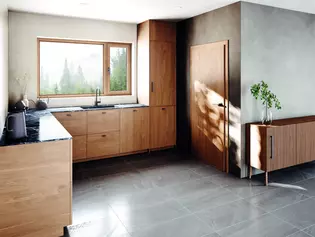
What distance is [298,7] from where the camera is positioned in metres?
4.22

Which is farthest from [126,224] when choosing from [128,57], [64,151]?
[128,57]

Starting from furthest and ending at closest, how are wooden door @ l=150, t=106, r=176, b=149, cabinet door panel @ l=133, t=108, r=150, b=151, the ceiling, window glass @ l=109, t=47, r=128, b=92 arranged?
window glass @ l=109, t=47, r=128, b=92, wooden door @ l=150, t=106, r=176, b=149, cabinet door panel @ l=133, t=108, r=150, b=151, the ceiling

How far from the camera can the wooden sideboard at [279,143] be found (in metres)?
3.69

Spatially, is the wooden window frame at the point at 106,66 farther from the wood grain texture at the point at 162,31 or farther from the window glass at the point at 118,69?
the wood grain texture at the point at 162,31

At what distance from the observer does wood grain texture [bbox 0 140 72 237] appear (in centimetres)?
228

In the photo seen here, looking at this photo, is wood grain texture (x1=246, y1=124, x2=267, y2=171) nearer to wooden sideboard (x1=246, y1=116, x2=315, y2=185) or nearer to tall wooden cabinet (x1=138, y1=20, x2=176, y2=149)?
wooden sideboard (x1=246, y1=116, x2=315, y2=185)

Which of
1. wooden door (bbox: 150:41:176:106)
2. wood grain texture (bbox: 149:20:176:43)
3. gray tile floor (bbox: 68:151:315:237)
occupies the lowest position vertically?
gray tile floor (bbox: 68:151:315:237)

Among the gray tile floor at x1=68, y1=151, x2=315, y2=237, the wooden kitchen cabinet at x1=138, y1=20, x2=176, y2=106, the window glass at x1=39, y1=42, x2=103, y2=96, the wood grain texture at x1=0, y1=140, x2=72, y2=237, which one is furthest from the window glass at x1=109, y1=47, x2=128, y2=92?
the wood grain texture at x1=0, y1=140, x2=72, y2=237

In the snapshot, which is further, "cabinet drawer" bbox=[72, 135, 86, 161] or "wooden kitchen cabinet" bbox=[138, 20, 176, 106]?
"wooden kitchen cabinet" bbox=[138, 20, 176, 106]

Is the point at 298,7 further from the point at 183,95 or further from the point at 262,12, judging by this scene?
the point at 183,95

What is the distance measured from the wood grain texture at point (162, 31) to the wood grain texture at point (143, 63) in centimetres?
9

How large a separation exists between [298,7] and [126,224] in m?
3.87

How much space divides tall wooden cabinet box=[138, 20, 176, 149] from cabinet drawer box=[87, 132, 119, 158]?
713mm

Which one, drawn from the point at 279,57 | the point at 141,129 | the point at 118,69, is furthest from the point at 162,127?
the point at 279,57
